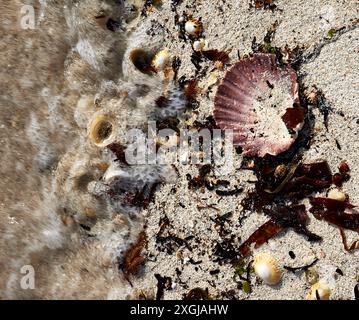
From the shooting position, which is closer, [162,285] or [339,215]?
[339,215]

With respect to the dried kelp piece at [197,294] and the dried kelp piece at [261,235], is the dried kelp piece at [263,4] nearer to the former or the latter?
the dried kelp piece at [261,235]

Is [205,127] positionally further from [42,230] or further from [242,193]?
[42,230]

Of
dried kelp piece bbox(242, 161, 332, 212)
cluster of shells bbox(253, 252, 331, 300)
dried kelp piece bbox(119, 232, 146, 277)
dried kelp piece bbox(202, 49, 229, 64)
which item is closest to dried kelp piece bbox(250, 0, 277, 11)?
dried kelp piece bbox(202, 49, 229, 64)

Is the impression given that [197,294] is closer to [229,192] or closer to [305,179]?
[229,192]

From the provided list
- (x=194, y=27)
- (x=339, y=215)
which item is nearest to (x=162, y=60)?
(x=194, y=27)
